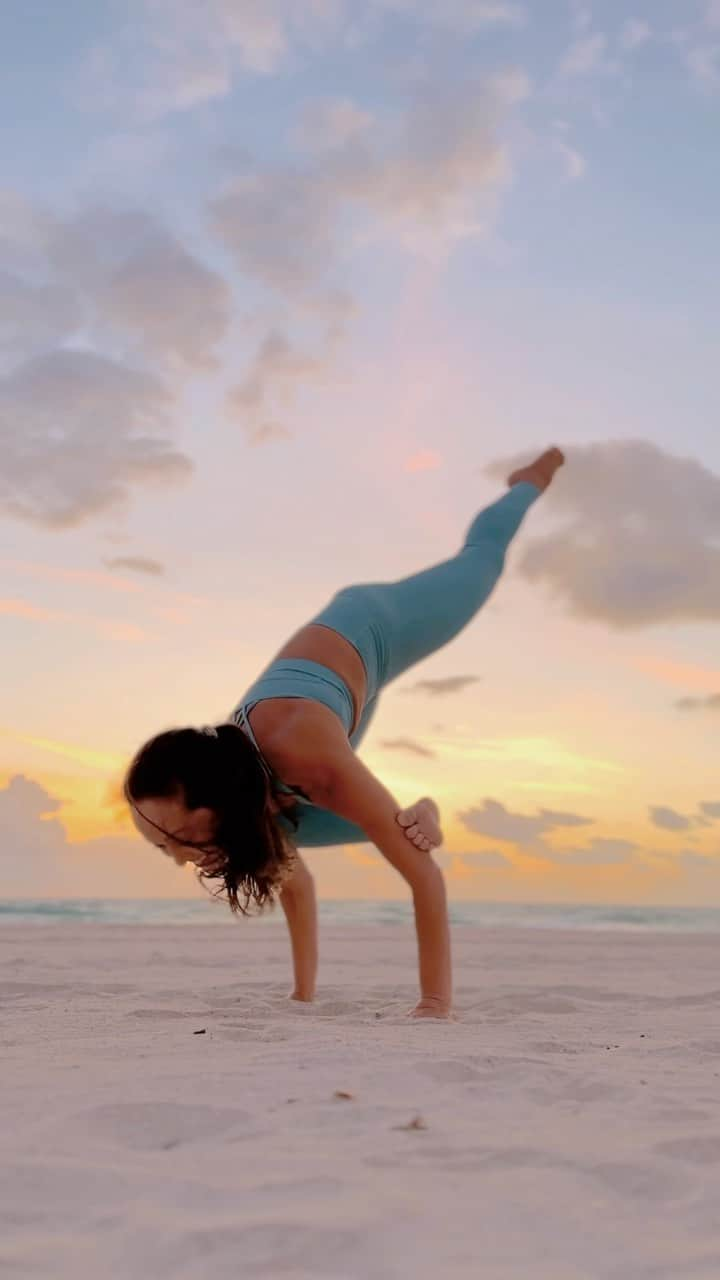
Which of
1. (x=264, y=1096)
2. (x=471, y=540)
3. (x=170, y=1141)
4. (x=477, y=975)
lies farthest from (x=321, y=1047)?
(x=477, y=975)

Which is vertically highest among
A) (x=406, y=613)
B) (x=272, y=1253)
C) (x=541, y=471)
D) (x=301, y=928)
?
(x=541, y=471)

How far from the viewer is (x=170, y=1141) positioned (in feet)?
5.91

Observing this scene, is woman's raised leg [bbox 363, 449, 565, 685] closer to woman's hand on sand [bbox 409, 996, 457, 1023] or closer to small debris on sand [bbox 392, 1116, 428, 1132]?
woman's hand on sand [bbox 409, 996, 457, 1023]

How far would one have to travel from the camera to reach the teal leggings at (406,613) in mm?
3908

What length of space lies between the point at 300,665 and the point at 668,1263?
2532 mm

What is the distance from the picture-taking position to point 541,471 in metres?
4.95

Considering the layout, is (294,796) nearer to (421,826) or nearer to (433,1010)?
(421,826)

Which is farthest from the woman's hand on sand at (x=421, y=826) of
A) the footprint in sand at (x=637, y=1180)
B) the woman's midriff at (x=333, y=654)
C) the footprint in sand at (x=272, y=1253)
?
the footprint in sand at (x=272, y=1253)

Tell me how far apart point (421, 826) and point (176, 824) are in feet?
2.52

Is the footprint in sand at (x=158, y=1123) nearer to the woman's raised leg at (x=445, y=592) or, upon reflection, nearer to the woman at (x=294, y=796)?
the woman at (x=294, y=796)

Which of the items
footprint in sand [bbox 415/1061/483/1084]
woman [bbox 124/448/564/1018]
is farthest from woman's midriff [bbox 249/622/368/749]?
footprint in sand [bbox 415/1061/483/1084]

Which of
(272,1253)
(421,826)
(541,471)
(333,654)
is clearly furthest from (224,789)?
(541,471)

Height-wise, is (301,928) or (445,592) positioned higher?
(445,592)

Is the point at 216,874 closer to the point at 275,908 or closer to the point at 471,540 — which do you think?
the point at 275,908
